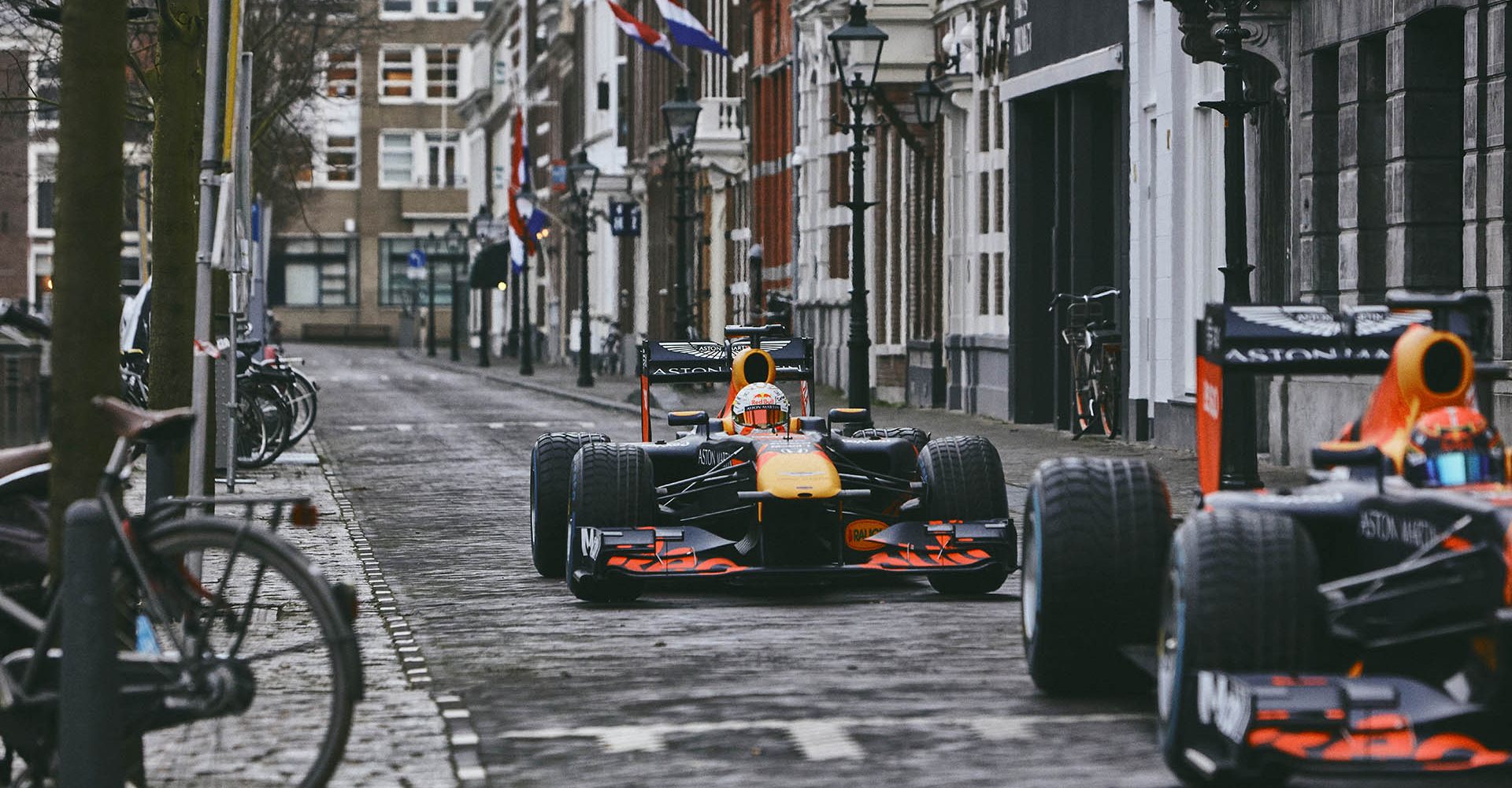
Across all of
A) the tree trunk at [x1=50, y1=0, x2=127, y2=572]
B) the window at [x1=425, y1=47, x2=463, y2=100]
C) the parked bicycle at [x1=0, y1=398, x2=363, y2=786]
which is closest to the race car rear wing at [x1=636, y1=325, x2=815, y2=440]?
the tree trunk at [x1=50, y1=0, x2=127, y2=572]

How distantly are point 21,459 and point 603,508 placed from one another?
487 centimetres

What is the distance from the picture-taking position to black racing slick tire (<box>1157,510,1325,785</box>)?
6.98 m

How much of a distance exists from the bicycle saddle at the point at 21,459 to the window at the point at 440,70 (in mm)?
108816

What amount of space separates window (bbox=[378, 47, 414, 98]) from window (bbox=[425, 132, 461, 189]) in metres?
2.16

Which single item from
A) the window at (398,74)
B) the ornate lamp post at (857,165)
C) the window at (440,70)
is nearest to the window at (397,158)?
the window at (398,74)

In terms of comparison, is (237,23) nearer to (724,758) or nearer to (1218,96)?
Result: (724,758)

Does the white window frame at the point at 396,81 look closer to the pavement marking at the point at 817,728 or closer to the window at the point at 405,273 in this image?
the window at the point at 405,273

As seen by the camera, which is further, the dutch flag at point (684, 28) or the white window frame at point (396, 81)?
the white window frame at point (396, 81)

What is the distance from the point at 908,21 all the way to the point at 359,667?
2934 centimetres

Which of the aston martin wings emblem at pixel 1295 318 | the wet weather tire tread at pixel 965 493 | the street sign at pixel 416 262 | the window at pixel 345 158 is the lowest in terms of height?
the wet weather tire tread at pixel 965 493

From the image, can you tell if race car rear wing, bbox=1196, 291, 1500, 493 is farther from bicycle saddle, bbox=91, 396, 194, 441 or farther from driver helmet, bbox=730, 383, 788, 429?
driver helmet, bbox=730, 383, 788, 429

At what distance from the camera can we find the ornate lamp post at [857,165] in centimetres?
2692

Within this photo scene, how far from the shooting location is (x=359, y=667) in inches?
267

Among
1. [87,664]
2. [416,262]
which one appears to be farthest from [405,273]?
[87,664]
